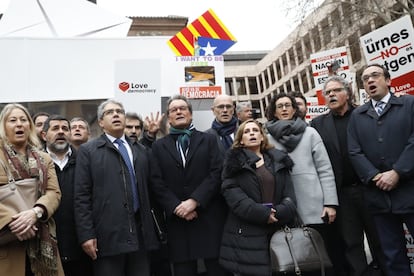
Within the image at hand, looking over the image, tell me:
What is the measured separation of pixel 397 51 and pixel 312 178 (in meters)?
2.17

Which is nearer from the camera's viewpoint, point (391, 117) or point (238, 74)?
point (391, 117)

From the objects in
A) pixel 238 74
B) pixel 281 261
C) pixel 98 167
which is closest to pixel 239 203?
pixel 281 261

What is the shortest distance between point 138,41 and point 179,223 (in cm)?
419

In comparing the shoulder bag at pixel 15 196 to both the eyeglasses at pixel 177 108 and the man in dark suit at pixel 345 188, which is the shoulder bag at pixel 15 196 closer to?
the eyeglasses at pixel 177 108

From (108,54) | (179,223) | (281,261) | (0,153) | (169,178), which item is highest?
(108,54)

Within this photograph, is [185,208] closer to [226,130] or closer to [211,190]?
[211,190]

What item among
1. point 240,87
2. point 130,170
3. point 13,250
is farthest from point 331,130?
point 240,87

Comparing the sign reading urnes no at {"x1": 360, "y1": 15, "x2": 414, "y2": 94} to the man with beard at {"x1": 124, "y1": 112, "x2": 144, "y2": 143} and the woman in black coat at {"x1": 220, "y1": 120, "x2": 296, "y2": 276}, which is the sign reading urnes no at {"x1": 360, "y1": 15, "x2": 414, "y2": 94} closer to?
the woman in black coat at {"x1": 220, "y1": 120, "x2": 296, "y2": 276}

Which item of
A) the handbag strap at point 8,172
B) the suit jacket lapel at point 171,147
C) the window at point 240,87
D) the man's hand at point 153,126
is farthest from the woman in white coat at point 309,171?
the window at point 240,87

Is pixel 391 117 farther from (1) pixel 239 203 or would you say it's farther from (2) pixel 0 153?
(2) pixel 0 153

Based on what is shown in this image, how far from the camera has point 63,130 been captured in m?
4.04

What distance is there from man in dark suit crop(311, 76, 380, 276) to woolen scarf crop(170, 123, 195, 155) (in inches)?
57.0

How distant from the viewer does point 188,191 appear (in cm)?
373

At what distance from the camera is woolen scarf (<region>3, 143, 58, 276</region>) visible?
2971mm
